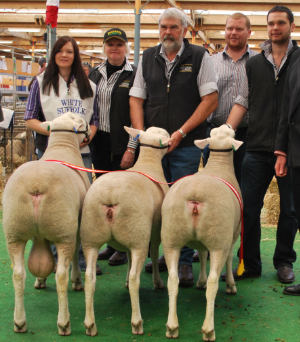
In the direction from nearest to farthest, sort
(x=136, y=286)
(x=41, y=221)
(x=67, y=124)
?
(x=41, y=221), (x=136, y=286), (x=67, y=124)

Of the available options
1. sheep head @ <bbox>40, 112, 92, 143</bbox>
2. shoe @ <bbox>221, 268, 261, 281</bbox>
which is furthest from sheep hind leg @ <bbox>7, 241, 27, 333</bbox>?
shoe @ <bbox>221, 268, 261, 281</bbox>

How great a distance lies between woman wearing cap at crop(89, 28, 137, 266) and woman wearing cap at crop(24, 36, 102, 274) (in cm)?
27

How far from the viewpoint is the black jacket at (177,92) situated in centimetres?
404

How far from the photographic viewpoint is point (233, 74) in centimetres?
454

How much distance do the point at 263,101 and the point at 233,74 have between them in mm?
789

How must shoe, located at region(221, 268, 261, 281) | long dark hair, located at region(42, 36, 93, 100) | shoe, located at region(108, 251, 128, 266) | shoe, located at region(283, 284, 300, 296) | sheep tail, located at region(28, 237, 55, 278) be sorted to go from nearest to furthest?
sheep tail, located at region(28, 237, 55, 278) → shoe, located at region(283, 284, 300, 296) → long dark hair, located at region(42, 36, 93, 100) → shoe, located at region(221, 268, 261, 281) → shoe, located at region(108, 251, 128, 266)

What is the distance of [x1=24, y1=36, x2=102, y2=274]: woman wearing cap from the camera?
399cm

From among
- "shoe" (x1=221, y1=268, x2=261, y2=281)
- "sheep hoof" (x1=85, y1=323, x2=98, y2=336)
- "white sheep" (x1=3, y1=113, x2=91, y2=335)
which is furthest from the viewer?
"shoe" (x1=221, y1=268, x2=261, y2=281)

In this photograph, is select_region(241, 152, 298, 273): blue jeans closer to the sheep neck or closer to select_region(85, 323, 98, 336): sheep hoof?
the sheep neck

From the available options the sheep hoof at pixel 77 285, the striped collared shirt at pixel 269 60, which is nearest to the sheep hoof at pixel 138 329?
the sheep hoof at pixel 77 285

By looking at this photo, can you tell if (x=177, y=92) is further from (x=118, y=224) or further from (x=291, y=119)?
(x=118, y=224)

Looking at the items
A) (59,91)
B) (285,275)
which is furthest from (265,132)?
(59,91)

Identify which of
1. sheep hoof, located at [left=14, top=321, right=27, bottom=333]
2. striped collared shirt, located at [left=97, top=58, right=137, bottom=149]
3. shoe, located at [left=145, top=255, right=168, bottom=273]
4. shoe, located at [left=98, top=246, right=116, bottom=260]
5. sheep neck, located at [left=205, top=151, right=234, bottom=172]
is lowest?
shoe, located at [left=98, top=246, right=116, bottom=260]

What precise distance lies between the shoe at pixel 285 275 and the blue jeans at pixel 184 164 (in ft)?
3.02
